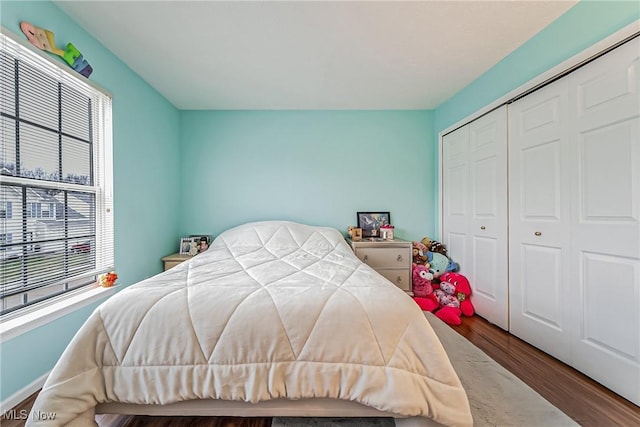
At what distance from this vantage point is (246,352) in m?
1.00

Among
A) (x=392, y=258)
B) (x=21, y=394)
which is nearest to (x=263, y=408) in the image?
(x=21, y=394)

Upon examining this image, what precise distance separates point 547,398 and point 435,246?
1687 millimetres

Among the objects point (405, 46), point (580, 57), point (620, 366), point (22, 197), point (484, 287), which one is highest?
point (405, 46)

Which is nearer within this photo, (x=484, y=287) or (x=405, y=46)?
(x=405, y=46)

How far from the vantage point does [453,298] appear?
2414 millimetres

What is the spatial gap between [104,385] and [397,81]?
3.03m

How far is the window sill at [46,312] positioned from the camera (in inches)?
48.5

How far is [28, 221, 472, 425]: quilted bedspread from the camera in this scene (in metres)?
0.95

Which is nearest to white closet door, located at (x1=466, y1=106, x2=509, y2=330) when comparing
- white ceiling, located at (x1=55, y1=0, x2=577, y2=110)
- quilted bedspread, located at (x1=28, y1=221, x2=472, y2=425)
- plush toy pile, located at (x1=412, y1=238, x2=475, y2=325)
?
plush toy pile, located at (x1=412, y1=238, x2=475, y2=325)

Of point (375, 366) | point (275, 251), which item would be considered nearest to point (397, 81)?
point (275, 251)

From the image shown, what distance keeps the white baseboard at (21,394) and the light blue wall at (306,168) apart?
1768mm

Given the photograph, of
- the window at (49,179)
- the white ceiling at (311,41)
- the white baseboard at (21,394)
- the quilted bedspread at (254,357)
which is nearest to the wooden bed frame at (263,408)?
the quilted bedspread at (254,357)

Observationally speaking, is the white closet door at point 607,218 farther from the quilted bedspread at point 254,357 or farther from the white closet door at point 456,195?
the quilted bedspread at point 254,357

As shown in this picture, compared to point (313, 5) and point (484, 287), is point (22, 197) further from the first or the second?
point (484, 287)
